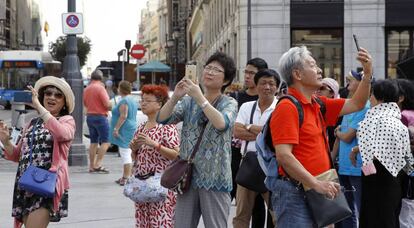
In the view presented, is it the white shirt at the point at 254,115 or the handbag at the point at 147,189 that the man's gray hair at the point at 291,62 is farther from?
the white shirt at the point at 254,115

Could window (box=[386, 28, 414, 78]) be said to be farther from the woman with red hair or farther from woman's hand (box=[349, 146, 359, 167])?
the woman with red hair

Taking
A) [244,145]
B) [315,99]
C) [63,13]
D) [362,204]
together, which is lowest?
[362,204]

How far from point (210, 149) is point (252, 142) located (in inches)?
60.0

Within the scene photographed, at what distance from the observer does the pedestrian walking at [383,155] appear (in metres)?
6.54

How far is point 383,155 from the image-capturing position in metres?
6.52

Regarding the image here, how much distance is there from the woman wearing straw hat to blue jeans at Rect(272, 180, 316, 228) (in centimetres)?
178

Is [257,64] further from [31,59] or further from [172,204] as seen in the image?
[31,59]

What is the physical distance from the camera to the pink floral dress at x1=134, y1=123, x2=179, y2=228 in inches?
250

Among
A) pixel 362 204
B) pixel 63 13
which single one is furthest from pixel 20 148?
pixel 63 13

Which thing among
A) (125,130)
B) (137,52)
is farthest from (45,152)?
(137,52)

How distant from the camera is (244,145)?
7258mm

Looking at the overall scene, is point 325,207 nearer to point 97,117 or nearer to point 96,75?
point 97,117

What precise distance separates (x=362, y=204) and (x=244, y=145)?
1223 millimetres

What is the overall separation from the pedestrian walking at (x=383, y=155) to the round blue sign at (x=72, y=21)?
371 inches
